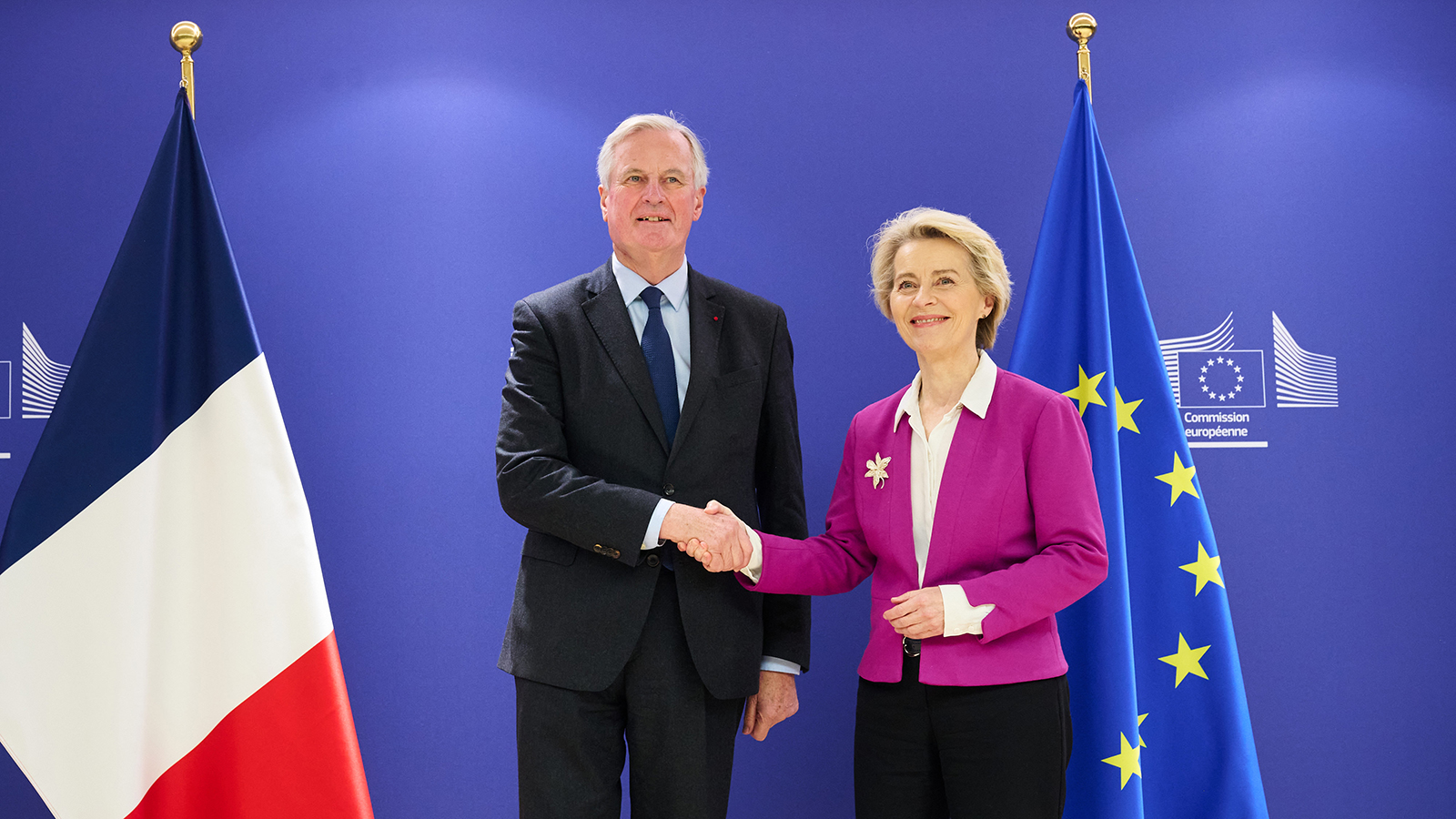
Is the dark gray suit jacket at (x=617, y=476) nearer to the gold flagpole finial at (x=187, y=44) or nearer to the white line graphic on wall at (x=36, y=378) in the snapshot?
the gold flagpole finial at (x=187, y=44)

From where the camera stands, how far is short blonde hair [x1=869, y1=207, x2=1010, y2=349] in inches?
74.3

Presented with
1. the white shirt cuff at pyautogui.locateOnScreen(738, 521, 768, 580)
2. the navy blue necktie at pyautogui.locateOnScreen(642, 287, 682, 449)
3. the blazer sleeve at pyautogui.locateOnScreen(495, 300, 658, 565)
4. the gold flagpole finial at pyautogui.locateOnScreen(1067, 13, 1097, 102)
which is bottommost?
the white shirt cuff at pyautogui.locateOnScreen(738, 521, 768, 580)

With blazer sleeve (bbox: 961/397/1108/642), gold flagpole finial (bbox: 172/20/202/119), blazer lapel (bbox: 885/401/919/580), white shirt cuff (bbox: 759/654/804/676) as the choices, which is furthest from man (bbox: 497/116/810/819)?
gold flagpole finial (bbox: 172/20/202/119)

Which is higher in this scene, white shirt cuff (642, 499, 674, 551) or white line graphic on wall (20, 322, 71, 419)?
white line graphic on wall (20, 322, 71, 419)

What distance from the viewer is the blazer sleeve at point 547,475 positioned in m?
1.75

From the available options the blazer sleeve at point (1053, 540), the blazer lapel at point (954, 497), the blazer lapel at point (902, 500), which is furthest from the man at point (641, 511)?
the blazer sleeve at point (1053, 540)

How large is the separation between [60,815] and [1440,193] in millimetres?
3719

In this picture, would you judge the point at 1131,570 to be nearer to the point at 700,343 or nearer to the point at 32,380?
the point at 700,343

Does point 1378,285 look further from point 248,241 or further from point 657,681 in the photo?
point 248,241

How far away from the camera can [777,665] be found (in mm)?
1987

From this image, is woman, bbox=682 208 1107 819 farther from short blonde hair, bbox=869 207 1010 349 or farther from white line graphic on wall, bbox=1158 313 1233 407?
white line graphic on wall, bbox=1158 313 1233 407

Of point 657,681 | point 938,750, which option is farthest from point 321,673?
point 938,750

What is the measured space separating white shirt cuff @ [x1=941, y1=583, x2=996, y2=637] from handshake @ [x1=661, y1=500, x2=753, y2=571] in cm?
39

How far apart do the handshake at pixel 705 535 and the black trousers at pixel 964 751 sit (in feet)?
1.24
